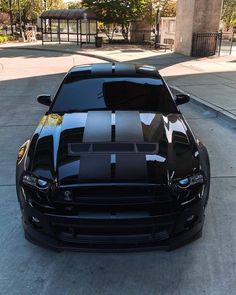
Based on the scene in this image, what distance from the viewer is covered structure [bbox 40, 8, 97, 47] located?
33562 millimetres

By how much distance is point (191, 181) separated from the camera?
127 inches

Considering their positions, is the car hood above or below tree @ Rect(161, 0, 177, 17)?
below

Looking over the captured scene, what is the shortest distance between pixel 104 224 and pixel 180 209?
2.09 ft

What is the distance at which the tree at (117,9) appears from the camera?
32219 millimetres

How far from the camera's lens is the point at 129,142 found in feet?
11.7

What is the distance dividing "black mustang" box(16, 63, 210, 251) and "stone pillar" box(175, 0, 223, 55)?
20076mm

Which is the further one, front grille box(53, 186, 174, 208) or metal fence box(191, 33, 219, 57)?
metal fence box(191, 33, 219, 57)

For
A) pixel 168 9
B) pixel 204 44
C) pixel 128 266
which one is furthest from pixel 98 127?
pixel 168 9

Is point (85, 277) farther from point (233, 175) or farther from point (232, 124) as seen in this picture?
point (232, 124)

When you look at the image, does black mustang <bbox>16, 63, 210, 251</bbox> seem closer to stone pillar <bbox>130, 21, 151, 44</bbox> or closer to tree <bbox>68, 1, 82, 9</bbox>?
stone pillar <bbox>130, 21, 151, 44</bbox>

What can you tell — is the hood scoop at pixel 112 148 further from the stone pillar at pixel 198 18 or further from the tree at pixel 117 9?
the tree at pixel 117 9

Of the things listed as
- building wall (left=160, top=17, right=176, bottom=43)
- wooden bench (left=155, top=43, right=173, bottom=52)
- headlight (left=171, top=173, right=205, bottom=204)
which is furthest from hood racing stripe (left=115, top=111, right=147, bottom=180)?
building wall (left=160, top=17, right=176, bottom=43)

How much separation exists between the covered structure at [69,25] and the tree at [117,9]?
66cm

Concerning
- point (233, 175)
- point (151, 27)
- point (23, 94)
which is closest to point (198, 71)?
point (23, 94)
